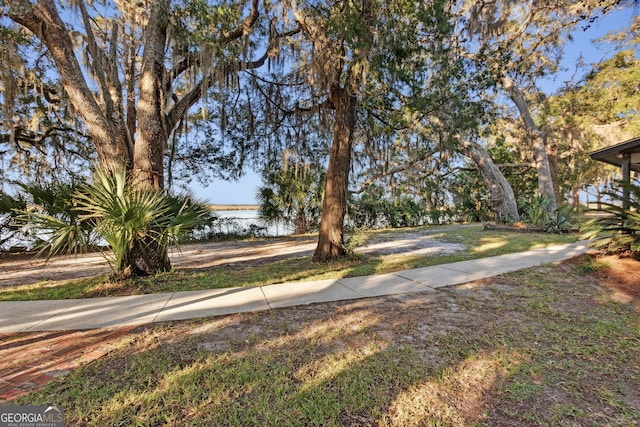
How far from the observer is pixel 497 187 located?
45.5ft

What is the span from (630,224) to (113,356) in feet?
25.6

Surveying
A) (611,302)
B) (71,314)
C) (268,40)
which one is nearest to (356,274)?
(611,302)

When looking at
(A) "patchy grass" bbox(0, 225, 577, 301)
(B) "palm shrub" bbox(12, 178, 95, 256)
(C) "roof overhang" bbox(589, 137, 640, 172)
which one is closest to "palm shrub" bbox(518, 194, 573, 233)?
(A) "patchy grass" bbox(0, 225, 577, 301)

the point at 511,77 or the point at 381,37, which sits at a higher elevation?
the point at 511,77

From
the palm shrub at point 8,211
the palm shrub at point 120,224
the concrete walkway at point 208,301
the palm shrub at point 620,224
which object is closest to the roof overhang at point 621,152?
the palm shrub at point 620,224

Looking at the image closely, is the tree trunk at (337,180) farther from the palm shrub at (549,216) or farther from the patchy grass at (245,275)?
the palm shrub at (549,216)

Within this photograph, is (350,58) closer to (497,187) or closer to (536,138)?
(497,187)

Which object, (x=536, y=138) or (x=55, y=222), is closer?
(x=55, y=222)

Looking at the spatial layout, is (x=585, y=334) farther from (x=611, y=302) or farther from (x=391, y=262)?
(x=391, y=262)

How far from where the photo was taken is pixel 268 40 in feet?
21.9

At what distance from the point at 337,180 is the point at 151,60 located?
4.21 metres

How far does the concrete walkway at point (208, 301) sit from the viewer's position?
10.6 ft

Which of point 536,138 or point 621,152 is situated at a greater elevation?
point 536,138

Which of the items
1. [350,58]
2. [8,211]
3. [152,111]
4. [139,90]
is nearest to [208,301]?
[152,111]
